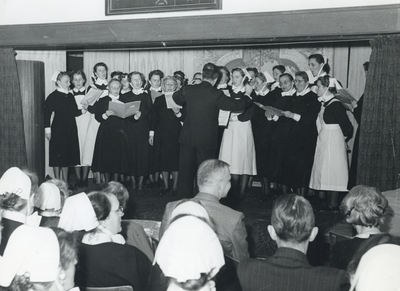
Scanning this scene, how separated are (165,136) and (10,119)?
2.14 metres

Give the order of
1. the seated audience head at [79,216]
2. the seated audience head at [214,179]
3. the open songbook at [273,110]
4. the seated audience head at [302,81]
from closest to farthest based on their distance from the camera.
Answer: the seated audience head at [79,216] < the seated audience head at [214,179] < the open songbook at [273,110] < the seated audience head at [302,81]

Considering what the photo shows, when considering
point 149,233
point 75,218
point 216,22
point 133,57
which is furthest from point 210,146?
point 133,57

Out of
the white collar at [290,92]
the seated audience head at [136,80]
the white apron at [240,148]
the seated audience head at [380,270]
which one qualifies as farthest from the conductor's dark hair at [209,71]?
the seated audience head at [380,270]

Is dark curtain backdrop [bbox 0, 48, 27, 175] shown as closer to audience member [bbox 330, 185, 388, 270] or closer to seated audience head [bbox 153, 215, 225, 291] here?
audience member [bbox 330, 185, 388, 270]

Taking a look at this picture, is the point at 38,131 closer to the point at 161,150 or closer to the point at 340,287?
the point at 161,150

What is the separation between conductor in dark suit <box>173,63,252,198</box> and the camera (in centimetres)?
533

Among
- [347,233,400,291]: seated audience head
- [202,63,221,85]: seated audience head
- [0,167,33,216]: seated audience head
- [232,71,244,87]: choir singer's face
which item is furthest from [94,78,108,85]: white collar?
[347,233,400,291]: seated audience head

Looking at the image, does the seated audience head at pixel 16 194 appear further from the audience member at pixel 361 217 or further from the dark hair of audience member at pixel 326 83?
the dark hair of audience member at pixel 326 83

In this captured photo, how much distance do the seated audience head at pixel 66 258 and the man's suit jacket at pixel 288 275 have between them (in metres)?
0.75

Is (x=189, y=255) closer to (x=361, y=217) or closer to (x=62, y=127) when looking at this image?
(x=361, y=217)

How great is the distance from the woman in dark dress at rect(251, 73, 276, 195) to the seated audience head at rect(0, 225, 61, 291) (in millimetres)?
4737

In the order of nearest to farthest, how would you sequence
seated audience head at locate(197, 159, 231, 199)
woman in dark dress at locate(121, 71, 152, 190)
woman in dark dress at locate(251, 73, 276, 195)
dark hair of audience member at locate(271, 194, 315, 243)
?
dark hair of audience member at locate(271, 194, 315, 243) → seated audience head at locate(197, 159, 231, 199) → woman in dark dress at locate(251, 73, 276, 195) → woman in dark dress at locate(121, 71, 152, 190)

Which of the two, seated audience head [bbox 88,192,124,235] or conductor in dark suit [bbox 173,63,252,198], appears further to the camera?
conductor in dark suit [bbox 173,63,252,198]

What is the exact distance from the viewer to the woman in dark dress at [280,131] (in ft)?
21.0
